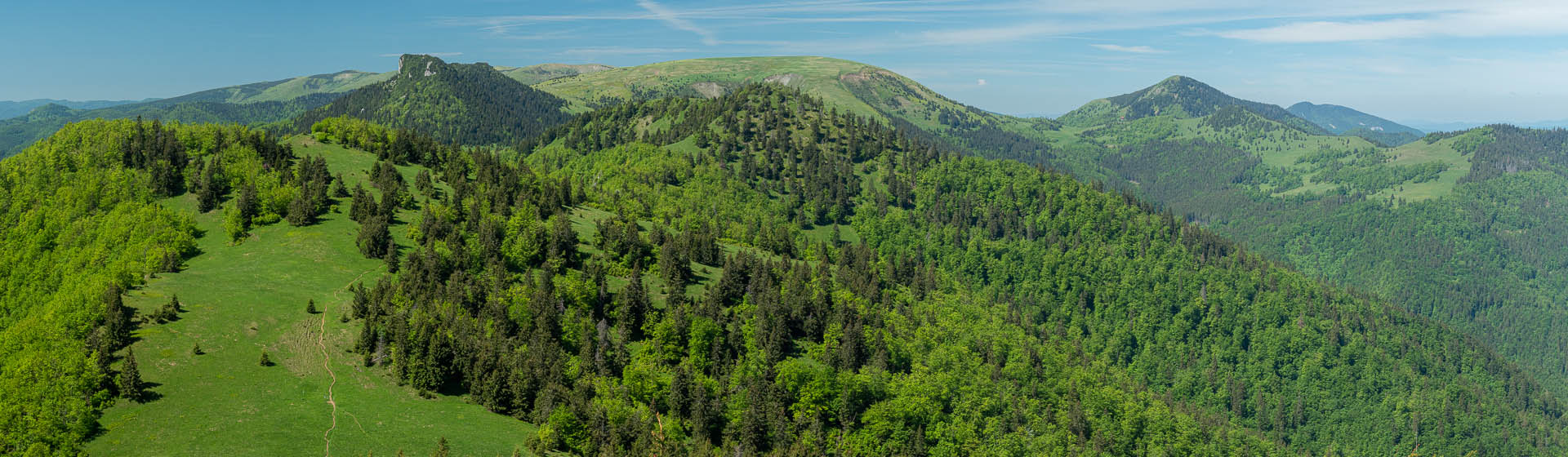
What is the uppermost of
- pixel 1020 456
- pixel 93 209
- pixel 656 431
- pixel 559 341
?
pixel 93 209

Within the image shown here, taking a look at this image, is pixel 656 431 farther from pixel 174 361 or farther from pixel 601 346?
pixel 174 361

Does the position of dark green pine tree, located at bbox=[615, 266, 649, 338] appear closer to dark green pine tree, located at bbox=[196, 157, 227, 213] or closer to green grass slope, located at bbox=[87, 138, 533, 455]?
green grass slope, located at bbox=[87, 138, 533, 455]

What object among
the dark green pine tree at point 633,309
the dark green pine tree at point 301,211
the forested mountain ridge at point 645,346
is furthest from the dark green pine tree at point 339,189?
the dark green pine tree at point 633,309

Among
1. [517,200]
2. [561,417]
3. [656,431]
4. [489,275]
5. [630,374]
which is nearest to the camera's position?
[561,417]

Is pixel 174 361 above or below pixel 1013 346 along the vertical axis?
above

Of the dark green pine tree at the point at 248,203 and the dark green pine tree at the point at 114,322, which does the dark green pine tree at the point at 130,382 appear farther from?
the dark green pine tree at the point at 248,203

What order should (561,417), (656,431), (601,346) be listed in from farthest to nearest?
(601,346) → (656,431) → (561,417)

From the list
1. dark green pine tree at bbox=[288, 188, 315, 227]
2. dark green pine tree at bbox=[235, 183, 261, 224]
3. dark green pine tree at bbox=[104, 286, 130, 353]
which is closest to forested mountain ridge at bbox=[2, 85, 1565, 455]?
dark green pine tree at bbox=[288, 188, 315, 227]

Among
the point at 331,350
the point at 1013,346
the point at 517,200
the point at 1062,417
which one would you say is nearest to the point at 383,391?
the point at 331,350
